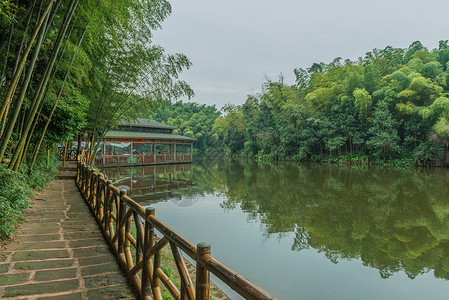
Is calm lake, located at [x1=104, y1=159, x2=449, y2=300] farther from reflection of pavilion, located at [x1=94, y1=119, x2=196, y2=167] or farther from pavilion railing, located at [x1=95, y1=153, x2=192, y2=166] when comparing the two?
reflection of pavilion, located at [x1=94, y1=119, x2=196, y2=167]

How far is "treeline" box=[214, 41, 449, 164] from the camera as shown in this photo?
19266 millimetres

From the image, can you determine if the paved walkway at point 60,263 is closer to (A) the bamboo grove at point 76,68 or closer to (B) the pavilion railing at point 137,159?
(A) the bamboo grove at point 76,68

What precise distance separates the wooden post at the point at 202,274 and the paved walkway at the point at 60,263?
1073 mm

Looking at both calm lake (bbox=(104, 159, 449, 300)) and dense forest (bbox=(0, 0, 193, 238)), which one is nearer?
dense forest (bbox=(0, 0, 193, 238))

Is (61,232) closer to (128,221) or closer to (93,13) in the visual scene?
(128,221)

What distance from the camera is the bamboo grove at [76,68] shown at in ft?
12.2

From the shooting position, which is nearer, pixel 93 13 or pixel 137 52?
pixel 93 13

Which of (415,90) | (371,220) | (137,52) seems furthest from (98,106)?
(415,90)

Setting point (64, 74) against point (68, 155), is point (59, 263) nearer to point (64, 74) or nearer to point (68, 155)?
point (64, 74)

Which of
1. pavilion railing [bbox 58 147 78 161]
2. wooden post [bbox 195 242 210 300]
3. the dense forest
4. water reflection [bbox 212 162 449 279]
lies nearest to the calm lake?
water reflection [bbox 212 162 449 279]

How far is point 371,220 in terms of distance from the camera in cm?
604

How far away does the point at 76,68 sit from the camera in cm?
505

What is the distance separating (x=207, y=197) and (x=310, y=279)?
5.75m

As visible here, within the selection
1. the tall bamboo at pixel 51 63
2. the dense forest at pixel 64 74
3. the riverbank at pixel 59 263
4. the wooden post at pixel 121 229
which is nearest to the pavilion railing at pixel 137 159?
the dense forest at pixel 64 74
